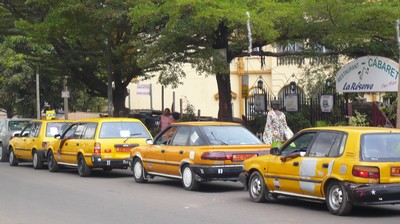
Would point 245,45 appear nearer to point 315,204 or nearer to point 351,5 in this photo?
point 351,5

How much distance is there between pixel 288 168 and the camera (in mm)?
12039

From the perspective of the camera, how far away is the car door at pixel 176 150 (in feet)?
50.0

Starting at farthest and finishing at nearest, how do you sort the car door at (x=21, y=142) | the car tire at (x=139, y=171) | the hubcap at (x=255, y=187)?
the car door at (x=21, y=142) → the car tire at (x=139, y=171) → the hubcap at (x=255, y=187)

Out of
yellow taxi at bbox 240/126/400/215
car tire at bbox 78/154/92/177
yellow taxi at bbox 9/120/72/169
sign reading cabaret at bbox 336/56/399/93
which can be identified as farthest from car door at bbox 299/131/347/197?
yellow taxi at bbox 9/120/72/169

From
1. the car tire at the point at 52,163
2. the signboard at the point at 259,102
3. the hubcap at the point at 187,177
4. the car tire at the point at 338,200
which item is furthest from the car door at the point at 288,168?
the signboard at the point at 259,102

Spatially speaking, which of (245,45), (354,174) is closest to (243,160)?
(354,174)

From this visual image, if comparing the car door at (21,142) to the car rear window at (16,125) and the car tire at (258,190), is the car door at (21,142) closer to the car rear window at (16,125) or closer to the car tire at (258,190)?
the car rear window at (16,125)

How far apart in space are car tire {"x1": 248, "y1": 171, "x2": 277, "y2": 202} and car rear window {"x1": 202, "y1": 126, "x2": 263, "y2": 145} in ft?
6.31

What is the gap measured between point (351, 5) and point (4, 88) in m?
27.8

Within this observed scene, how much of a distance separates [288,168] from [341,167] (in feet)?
4.59

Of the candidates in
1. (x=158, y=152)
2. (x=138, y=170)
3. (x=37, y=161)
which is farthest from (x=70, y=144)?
(x=158, y=152)

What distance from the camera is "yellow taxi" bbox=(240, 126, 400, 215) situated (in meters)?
10.6

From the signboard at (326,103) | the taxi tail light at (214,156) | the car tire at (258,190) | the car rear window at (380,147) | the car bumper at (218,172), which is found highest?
the signboard at (326,103)

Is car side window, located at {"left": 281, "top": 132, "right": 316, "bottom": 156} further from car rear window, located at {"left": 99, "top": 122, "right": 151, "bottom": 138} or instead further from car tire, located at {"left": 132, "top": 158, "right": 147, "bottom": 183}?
car rear window, located at {"left": 99, "top": 122, "right": 151, "bottom": 138}
